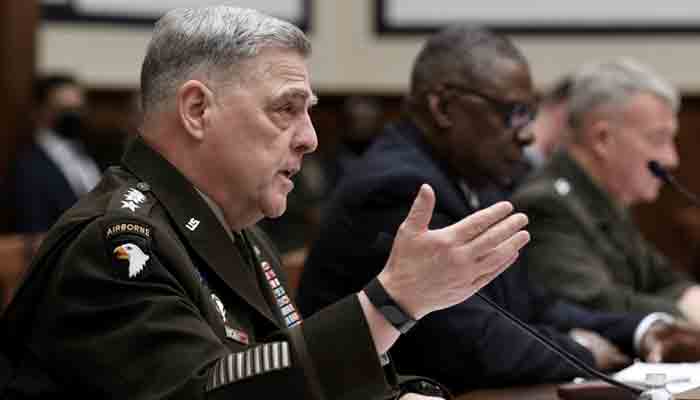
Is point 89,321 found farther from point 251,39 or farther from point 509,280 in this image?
point 509,280

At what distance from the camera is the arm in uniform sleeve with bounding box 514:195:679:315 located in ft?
10.7

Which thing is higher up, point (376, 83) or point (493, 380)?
point (493, 380)

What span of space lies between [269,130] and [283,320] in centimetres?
33

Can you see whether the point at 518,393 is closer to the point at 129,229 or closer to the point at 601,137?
the point at 129,229

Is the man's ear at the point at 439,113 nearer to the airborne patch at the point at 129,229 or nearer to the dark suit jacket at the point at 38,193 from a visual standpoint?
the airborne patch at the point at 129,229

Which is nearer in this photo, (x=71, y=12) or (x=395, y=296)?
(x=395, y=296)

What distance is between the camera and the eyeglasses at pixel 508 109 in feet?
9.22

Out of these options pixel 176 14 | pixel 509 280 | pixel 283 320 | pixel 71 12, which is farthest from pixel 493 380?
pixel 71 12

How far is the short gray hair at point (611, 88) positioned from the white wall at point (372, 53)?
3.56 meters

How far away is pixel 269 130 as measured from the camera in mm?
1809

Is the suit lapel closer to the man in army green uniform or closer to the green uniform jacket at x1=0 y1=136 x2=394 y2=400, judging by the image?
the green uniform jacket at x1=0 y1=136 x2=394 y2=400

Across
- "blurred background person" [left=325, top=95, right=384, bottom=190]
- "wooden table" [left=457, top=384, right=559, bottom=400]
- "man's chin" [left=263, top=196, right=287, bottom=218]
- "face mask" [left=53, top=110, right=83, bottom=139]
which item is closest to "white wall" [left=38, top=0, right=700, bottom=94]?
"blurred background person" [left=325, top=95, right=384, bottom=190]

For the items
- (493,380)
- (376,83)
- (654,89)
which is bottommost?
(376,83)

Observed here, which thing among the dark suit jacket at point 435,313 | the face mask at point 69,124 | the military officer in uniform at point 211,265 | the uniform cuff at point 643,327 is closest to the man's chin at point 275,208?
the military officer in uniform at point 211,265
